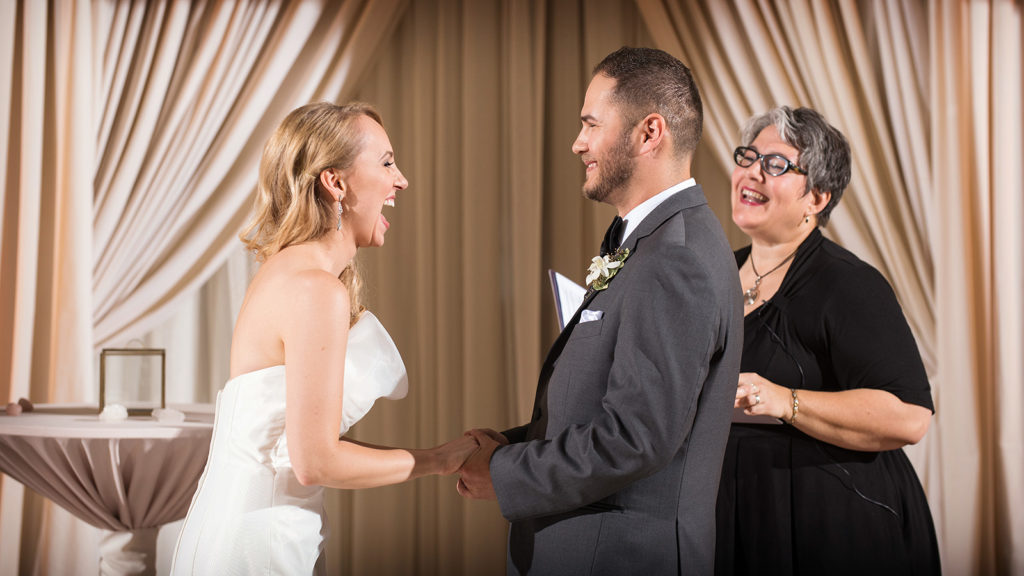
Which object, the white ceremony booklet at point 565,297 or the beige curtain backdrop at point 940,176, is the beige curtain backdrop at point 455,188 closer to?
the beige curtain backdrop at point 940,176

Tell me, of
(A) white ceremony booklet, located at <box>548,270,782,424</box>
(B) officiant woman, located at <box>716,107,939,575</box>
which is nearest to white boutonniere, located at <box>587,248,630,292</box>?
(A) white ceremony booklet, located at <box>548,270,782,424</box>

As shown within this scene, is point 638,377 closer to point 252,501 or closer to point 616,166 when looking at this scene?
point 616,166

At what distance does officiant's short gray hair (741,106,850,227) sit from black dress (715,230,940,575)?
0.25m

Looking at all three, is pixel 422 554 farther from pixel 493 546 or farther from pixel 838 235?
pixel 838 235

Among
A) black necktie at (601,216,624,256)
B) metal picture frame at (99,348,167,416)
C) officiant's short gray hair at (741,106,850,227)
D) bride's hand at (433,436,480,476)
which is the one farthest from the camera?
metal picture frame at (99,348,167,416)

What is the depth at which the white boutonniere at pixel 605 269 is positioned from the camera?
172 cm

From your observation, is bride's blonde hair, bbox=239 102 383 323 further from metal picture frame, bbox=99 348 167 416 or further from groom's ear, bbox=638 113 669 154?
metal picture frame, bbox=99 348 167 416

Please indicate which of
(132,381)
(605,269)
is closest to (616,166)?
(605,269)

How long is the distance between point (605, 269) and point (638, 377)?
29cm

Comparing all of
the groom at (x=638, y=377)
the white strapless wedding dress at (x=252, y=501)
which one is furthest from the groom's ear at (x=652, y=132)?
the white strapless wedding dress at (x=252, y=501)

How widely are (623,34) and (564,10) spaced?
0.33 m

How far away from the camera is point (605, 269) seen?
1.72m

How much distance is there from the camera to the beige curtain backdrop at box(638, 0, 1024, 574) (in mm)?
3781

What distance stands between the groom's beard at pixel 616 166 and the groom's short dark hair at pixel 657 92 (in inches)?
1.8
